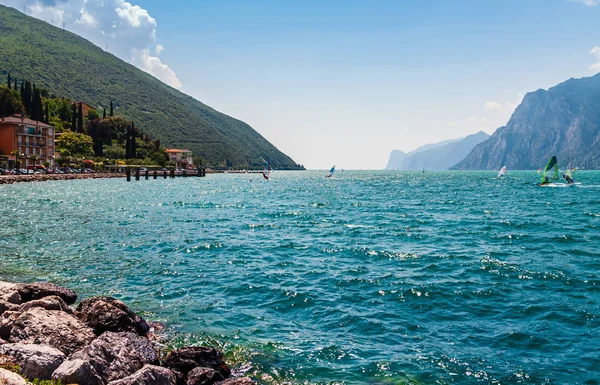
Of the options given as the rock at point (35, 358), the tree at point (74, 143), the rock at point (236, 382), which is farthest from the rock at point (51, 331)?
the tree at point (74, 143)

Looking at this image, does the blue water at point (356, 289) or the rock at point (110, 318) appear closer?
the blue water at point (356, 289)

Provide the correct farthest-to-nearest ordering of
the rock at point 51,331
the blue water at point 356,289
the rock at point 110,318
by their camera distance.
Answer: the rock at point 110,318 < the blue water at point 356,289 < the rock at point 51,331

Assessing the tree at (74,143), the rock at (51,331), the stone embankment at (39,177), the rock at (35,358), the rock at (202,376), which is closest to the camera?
the rock at (35,358)

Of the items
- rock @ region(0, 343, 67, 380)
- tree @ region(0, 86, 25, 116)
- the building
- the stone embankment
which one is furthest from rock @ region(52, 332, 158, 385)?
tree @ region(0, 86, 25, 116)

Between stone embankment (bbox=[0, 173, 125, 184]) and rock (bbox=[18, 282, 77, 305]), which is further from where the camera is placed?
stone embankment (bbox=[0, 173, 125, 184])

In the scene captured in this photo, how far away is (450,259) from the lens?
24516mm

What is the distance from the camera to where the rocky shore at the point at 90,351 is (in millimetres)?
9438

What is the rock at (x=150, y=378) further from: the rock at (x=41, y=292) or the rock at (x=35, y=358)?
the rock at (x=41, y=292)

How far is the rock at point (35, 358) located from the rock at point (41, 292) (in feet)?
19.8

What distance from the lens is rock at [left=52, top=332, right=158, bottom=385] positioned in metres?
9.34

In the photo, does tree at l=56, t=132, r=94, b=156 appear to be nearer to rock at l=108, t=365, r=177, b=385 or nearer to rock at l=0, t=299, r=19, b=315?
rock at l=0, t=299, r=19, b=315

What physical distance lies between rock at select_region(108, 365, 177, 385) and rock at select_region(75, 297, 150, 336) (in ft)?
13.4

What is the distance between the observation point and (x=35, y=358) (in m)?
9.70

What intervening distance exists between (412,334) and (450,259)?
1155 cm
